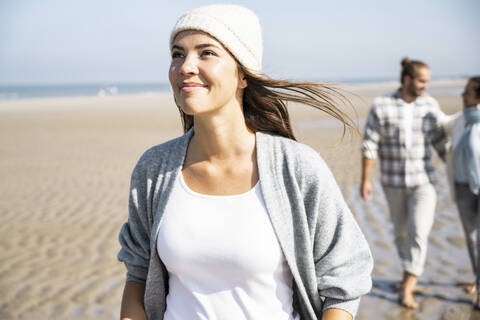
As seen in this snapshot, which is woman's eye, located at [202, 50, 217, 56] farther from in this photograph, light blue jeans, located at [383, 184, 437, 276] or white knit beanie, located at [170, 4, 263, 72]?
light blue jeans, located at [383, 184, 437, 276]

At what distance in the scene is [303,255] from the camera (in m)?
1.71

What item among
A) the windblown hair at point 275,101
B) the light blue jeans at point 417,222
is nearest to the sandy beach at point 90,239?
the windblown hair at point 275,101

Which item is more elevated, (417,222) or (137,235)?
(137,235)

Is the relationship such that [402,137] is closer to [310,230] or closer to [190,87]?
[310,230]

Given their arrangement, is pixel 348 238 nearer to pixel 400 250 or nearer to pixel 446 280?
pixel 400 250

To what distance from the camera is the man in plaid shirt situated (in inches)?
178

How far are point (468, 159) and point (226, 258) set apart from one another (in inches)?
148

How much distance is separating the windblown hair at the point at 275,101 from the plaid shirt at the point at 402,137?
265 centimetres

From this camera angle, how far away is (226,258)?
168 centimetres

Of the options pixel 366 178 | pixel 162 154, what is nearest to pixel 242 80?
pixel 162 154

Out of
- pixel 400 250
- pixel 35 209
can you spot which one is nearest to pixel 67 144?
pixel 35 209

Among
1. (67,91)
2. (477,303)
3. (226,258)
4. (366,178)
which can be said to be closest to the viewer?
(226,258)

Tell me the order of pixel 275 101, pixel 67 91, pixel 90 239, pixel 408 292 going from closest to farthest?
1. pixel 275 101
2. pixel 408 292
3. pixel 90 239
4. pixel 67 91

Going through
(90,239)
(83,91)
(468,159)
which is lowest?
(90,239)
